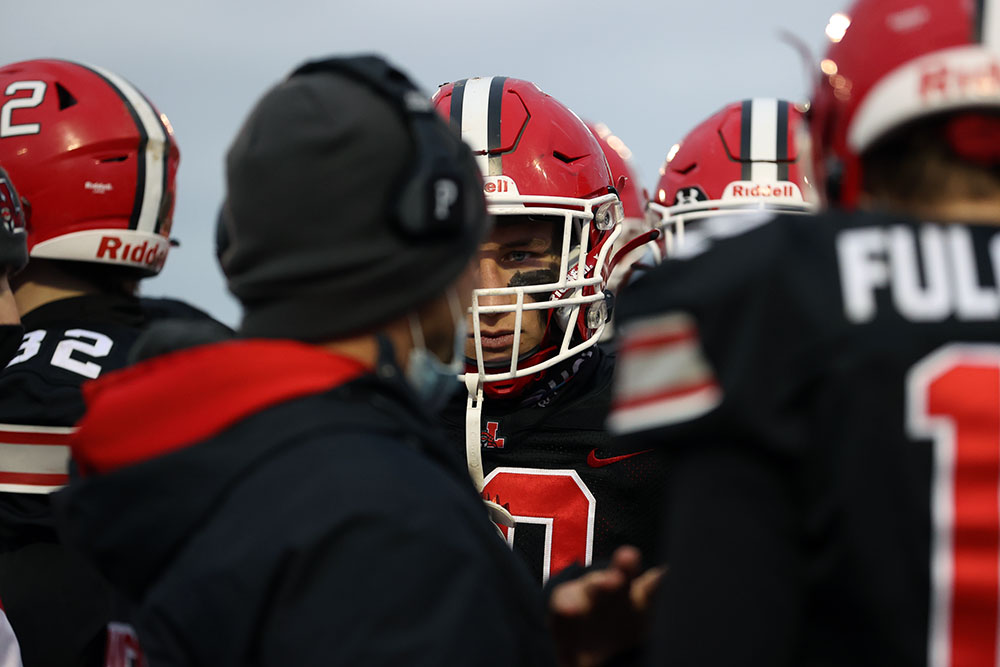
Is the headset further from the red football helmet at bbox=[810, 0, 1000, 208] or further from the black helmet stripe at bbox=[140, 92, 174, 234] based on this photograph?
the black helmet stripe at bbox=[140, 92, 174, 234]

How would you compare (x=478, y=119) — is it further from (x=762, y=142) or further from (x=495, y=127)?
(x=762, y=142)

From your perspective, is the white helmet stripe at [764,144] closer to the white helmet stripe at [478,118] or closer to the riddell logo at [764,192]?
the riddell logo at [764,192]

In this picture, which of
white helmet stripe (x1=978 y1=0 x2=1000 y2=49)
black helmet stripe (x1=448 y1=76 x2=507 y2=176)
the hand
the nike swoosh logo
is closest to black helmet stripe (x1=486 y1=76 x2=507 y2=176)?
black helmet stripe (x1=448 y1=76 x2=507 y2=176)

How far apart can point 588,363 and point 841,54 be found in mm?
1951

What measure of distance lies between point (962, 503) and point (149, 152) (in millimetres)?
2988

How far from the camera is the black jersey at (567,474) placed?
282 cm

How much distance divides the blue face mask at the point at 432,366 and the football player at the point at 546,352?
1.21 meters

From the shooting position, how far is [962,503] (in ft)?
3.28

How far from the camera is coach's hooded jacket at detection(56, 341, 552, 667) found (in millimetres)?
1146

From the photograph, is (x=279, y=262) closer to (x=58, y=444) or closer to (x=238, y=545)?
(x=238, y=545)

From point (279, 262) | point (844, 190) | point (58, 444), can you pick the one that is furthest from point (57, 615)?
point (844, 190)

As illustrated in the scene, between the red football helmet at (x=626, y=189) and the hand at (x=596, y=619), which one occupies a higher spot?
the red football helmet at (x=626, y=189)

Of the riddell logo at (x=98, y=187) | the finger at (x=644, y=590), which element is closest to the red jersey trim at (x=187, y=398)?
the finger at (x=644, y=590)

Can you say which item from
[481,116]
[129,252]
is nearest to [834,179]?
[481,116]
